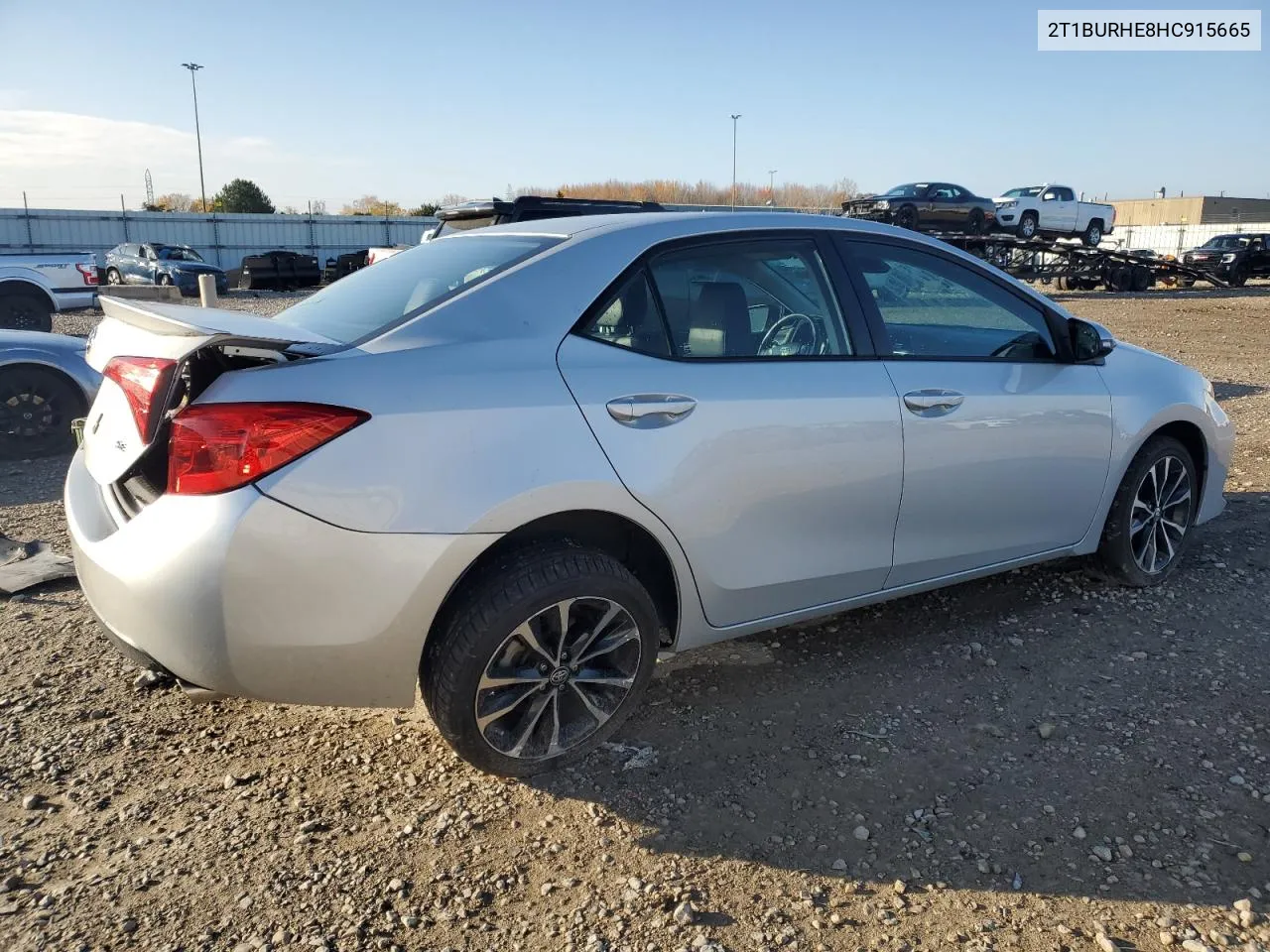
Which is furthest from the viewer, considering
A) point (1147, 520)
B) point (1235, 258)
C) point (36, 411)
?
point (1235, 258)

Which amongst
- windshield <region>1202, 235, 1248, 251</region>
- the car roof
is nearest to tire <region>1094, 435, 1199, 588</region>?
the car roof

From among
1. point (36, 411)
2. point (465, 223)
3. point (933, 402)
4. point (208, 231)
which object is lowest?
point (36, 411)

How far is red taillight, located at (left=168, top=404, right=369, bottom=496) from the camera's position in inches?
95.1

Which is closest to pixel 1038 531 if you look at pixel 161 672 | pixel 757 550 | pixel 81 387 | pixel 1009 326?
pixel 1009 326

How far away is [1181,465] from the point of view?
14.9ft

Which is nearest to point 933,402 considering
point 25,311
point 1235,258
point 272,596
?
point 272,596

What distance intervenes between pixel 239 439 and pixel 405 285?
1.02 m

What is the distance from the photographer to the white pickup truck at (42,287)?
12.8 m

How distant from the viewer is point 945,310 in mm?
3877

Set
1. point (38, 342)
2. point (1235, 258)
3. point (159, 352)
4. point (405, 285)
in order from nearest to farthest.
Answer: point (159, 352)
point (405, 285)
point (38, 342)
point (1235, 258)

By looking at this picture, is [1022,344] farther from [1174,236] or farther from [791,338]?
[1174,236]

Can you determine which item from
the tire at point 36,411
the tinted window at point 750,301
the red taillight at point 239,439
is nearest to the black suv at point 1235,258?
the tinted window at point 750,301

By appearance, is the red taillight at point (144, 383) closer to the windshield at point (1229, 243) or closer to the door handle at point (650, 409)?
the door handle at point (650, 409)

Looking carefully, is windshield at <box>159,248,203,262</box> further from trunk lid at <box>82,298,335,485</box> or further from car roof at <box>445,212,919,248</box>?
trunk lid at <box>82,298,335,485</box>
